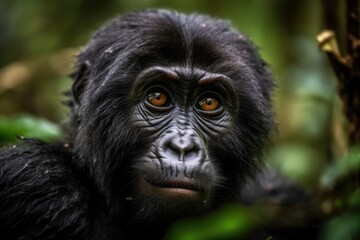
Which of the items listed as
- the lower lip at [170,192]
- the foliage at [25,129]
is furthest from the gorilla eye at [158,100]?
the foliage at [25,129]

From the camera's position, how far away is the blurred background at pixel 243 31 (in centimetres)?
888

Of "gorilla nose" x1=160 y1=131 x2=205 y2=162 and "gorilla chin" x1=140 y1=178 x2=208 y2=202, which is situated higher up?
"gorilla nose" x1=160 y1=131 x2=205 y2=162

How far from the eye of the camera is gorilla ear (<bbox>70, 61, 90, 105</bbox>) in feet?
18.3

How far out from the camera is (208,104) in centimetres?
521

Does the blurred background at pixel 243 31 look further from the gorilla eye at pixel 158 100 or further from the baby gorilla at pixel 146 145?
the gorilla eye at pixel 158 100

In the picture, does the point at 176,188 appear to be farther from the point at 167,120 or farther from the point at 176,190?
the point at 167,120

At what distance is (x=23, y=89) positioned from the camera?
31.8 feet

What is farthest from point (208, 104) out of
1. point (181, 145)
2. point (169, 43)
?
point (181, 145)

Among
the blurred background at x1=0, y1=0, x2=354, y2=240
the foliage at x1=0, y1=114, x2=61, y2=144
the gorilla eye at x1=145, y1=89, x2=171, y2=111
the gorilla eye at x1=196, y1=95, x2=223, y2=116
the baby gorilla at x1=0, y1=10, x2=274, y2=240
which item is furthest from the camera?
the blurred background at x1=0, y1=0, x2=354, y2=240

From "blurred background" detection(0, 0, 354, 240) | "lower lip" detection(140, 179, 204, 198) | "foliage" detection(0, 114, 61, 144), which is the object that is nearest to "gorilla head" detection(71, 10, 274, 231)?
A: "lower lip" detection(140, 179, 204, 198)

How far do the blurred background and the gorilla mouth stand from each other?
3696 millimetres

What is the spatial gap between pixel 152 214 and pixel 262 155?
4.05 feet

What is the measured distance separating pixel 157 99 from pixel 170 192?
0.84 m

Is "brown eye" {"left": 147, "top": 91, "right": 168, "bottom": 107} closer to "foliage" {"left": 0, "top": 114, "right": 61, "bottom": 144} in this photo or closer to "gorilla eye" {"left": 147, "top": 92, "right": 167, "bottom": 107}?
"gorilla eye" {"left": 147, "top": 92, "right": 167, "bottom": 107}
